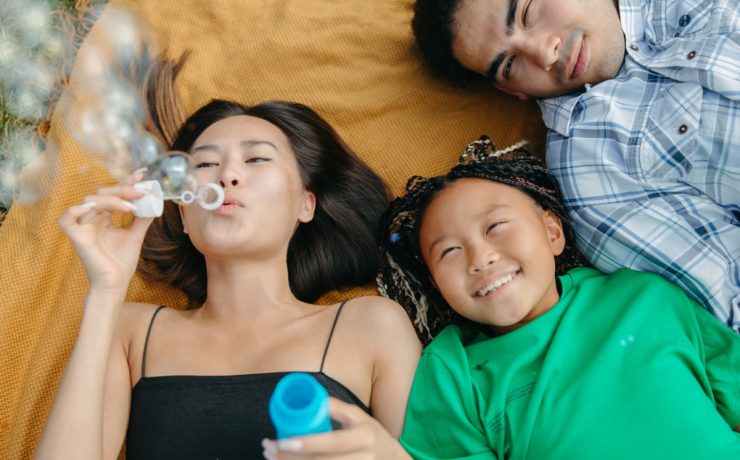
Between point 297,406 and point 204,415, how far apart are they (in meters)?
0.81

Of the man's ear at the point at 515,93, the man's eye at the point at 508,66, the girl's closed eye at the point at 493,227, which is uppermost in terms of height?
the man's eye at the point at 508,66

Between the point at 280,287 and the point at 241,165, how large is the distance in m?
0.41

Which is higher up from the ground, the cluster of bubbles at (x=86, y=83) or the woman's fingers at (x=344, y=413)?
the cluster of bubbles at (x=86, y=83)

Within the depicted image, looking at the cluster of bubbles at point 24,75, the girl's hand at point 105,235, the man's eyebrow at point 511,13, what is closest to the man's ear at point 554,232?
the man's eyebrow at point 511,13

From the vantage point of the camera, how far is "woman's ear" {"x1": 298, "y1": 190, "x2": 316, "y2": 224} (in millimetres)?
2227

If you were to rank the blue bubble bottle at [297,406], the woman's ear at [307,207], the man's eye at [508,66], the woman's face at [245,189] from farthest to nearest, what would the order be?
the man's eye at [508,66], the woman's ear at [307,207], the woman's face at [245,189], the blue bubble bottle at [297,406]

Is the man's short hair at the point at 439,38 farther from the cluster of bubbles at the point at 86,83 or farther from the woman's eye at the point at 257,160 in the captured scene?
the cluster of bubbles at the point at 86,83

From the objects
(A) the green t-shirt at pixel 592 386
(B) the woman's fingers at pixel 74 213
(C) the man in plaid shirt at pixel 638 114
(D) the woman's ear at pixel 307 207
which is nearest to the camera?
(B) the woman's fingers at pixel 74 213

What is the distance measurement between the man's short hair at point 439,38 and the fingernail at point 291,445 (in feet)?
5.80

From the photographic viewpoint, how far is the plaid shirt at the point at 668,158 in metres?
2.05

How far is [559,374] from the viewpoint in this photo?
72.5 inches

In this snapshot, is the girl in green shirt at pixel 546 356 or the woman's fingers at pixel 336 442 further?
the girl in green shirt at pixel 546 356

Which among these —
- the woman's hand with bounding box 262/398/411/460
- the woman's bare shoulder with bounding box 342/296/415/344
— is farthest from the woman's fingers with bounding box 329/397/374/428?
the woman's bare shoulder with bounding box 342/296/415/344

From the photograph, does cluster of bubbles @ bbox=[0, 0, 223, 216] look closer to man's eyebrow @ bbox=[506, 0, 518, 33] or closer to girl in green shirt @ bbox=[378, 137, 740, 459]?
girl in green shirt @ bbox=[378, 137, 740, 459]
